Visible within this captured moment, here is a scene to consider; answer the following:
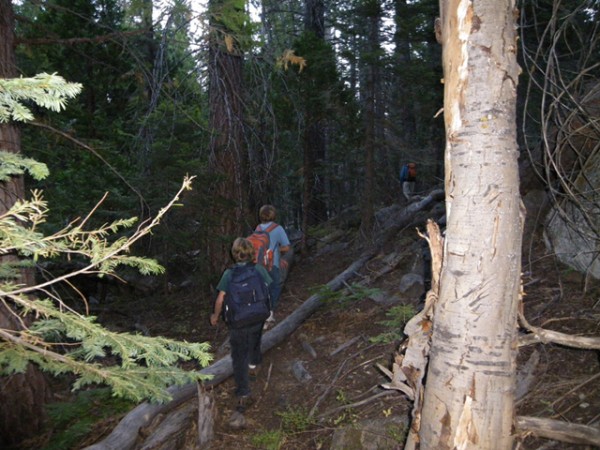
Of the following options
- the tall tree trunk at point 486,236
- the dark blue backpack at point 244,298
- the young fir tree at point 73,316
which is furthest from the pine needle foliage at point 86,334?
the dark blue backpack at point 244,298

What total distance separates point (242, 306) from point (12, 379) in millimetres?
Result: 2852

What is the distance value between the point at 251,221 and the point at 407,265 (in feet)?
11.9

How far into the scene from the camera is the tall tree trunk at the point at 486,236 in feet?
7.41

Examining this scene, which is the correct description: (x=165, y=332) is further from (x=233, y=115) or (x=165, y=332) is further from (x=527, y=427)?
(x=527, y=427)

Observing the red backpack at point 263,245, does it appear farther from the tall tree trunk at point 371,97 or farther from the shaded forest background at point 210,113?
the tall tree trunk at point 371,97

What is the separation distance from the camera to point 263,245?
6723 mm

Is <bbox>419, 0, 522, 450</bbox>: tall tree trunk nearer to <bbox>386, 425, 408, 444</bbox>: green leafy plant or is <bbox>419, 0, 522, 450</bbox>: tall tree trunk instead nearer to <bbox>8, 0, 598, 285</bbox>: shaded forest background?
<bbox>386, 425, 408, 444</bbox>: green leafy plant

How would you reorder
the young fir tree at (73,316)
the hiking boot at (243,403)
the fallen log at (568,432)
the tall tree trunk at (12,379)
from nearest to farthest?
the young fir tree at (73,316), the fallen log at (568,432), the tall tree trunk at (12,379), the hiking boot at (243,403)

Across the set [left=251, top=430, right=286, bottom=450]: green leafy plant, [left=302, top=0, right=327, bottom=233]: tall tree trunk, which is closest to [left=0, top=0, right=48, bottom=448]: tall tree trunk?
[left=251, top=430, right=286, bottom=450]: green leafy plant

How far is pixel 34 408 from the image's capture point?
507 cm

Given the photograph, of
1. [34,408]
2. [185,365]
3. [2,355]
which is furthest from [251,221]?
[2,355]

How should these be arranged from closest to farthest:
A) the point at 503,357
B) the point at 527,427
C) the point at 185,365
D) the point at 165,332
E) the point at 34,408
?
1. the point at 503,357
2. the point at 527,427
3. the point at 34,408
4. the point at 185,365
5. the point at 165,332

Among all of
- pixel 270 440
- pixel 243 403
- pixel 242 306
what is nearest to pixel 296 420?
pixel 270 440

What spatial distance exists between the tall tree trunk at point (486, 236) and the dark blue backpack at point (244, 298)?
10.0 feet
